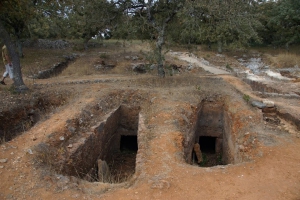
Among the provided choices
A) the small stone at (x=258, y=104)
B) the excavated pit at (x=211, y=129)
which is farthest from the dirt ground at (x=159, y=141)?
the excavated pit at (x=211, y=129)

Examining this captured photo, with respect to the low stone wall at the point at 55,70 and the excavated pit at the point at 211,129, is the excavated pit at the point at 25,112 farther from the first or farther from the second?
the excavated pit at the point at 211,129

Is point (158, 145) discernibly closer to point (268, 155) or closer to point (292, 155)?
point (268, 155)

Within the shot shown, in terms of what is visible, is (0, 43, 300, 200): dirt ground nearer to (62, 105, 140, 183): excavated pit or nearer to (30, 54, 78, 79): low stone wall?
(62, 105, 140, 183): excavated pit

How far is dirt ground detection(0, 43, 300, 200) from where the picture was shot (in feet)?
19.2

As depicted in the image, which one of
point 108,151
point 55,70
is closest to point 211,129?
point 108,151

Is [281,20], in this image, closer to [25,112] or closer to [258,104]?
[258,104]

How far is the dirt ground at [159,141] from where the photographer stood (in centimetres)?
585

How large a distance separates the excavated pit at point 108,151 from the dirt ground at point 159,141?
423 millimetres

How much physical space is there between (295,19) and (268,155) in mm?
21058

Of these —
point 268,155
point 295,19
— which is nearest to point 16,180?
point 268,155

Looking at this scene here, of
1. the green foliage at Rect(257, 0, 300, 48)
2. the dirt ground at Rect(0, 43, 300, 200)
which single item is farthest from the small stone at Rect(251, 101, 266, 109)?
the green foliage at Rect(257, 0, 300, 48)

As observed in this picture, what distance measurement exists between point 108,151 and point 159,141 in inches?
128

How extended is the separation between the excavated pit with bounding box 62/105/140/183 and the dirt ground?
1.39ft

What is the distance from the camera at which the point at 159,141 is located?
317 inches
